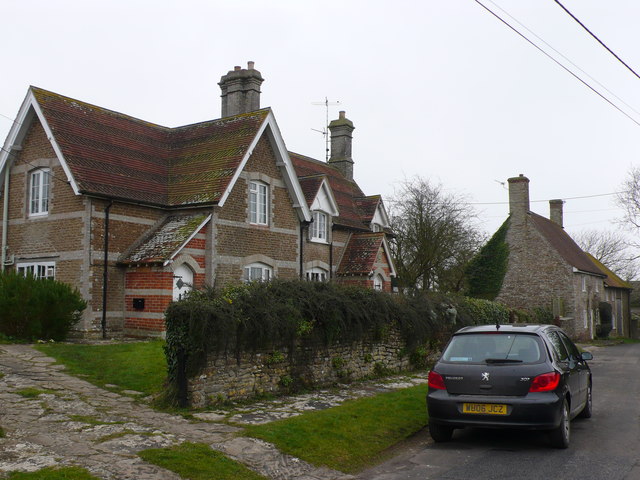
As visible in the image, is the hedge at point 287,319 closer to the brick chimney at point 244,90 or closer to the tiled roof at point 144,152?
the tiled roof at point 144,152

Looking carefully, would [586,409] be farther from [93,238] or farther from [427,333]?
[93,238]

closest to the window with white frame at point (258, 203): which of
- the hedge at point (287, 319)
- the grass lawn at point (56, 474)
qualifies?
the hedge at point (287, 319)

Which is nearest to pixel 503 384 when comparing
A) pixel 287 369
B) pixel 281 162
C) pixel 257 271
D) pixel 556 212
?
pixel 287 369

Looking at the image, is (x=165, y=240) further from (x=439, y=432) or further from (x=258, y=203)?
(x=439, y=432)

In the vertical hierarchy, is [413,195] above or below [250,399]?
above

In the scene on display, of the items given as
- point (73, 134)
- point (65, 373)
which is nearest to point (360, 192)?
point (73, 134)

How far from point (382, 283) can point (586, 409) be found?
17.9 m

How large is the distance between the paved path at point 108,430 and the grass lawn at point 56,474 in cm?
14

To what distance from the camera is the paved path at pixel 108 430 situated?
6858mm

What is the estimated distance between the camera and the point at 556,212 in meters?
50.8

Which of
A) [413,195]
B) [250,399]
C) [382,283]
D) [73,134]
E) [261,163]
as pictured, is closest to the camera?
[250,399]

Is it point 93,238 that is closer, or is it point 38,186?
point 93,238

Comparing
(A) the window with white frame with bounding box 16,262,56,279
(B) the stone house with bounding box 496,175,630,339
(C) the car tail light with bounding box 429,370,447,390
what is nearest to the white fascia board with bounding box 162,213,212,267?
(A) the window with white frame with bounding box 16,262,56,279

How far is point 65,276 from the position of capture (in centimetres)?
1948
